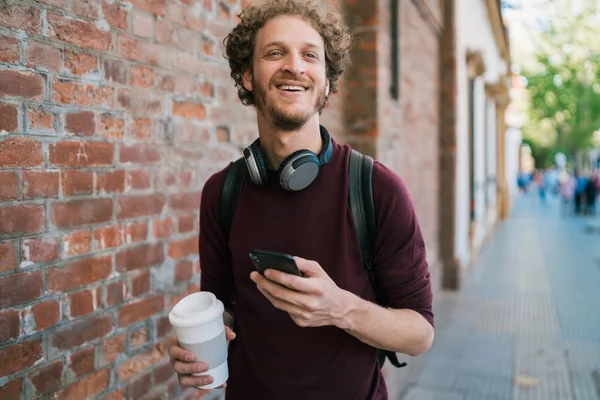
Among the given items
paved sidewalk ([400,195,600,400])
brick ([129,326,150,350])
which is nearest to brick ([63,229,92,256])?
brick ([129,326,150,350])

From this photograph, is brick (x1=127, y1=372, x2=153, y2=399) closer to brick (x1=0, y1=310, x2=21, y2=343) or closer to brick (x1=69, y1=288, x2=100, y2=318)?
brick (x1=69, y1=288, x2=100, y2=318)

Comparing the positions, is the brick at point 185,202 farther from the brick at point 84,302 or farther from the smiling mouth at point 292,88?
the smiling mouth at point 292,88

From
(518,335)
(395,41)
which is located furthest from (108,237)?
(518,335)

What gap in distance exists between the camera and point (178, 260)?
7.61 ft

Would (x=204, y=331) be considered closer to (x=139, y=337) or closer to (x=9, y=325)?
(x=9, y=325)

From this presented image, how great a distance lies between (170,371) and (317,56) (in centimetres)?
147

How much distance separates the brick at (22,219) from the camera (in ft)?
4.97

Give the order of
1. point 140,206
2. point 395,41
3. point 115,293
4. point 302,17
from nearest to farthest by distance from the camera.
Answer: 1. point 302,17
2. point 115,293
3. point 140,206
4. point 395,41

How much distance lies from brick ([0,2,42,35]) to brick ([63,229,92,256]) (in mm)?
650

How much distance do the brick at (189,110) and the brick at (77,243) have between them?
0.68m

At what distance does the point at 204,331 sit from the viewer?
1.48 metres

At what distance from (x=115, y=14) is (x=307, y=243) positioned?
1107 mm

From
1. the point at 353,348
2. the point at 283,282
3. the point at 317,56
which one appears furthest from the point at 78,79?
the point at 353,348

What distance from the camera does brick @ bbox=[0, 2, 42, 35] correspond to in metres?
1.49
